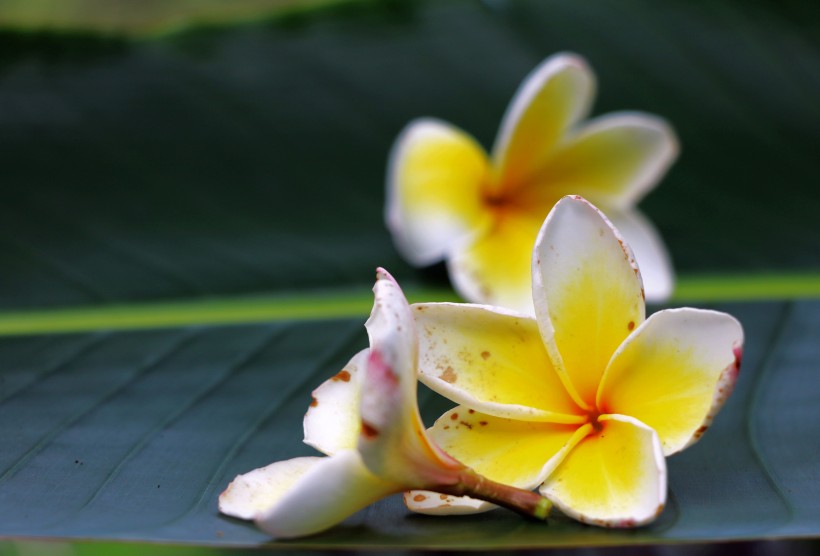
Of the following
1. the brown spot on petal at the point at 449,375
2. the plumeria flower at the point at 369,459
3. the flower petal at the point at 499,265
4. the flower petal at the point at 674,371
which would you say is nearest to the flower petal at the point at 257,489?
the plumeria flower at the point at 369,459

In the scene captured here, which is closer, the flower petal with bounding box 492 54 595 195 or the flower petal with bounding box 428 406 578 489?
the flower petal with bounding box 428 406 578 489

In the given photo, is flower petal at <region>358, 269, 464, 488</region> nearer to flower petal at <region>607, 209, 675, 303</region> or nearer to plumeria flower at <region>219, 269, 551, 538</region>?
plumeria flower at <region>219, 269, 551, 538</region>

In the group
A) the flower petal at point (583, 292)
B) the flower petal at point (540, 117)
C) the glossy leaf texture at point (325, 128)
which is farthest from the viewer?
the glossy leaf texture at point (325, 128)

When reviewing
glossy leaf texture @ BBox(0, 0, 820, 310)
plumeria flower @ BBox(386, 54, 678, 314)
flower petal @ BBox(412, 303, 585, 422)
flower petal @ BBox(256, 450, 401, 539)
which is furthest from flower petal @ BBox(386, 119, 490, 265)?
flower petal @ BBox(256, 450, 401, 539)

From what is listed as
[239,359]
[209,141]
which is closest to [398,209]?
[239,359]

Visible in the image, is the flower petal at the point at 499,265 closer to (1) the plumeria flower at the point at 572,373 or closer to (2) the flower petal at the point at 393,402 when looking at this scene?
(1) the plumeria flower at the point at 572,373
